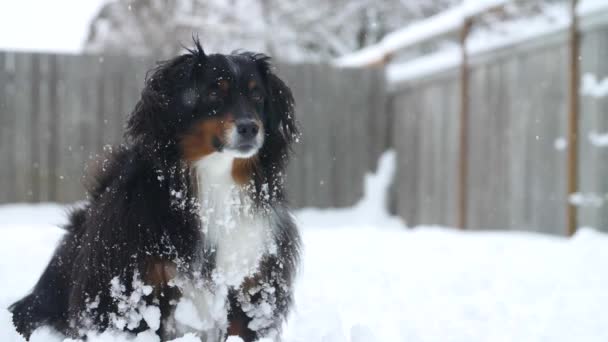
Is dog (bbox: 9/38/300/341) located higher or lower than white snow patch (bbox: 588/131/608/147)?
lower

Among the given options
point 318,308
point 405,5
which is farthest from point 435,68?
point 405,5

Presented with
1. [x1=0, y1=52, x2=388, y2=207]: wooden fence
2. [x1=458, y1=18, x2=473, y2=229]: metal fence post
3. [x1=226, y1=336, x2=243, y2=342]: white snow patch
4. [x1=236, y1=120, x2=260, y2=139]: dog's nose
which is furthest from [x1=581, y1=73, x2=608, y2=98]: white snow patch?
[x1=226, y1=336, x2=243, y2=342]: white snow patch

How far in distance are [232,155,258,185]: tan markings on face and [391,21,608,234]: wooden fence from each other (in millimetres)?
3755

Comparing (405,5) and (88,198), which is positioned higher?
(405,5)

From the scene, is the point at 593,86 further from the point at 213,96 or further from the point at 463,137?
the point at 213,96

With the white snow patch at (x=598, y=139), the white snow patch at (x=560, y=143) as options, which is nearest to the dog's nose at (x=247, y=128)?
the white snow patch at (x=598, y=139)

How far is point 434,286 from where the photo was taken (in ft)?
14.9

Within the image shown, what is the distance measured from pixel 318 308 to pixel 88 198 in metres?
1.53

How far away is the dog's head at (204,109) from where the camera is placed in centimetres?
304

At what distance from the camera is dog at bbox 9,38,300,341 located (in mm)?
2766

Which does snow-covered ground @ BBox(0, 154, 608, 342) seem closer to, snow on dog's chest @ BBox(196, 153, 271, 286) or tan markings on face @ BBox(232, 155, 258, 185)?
snow on dog's chest @ BBox(196, 153, 271, 286)

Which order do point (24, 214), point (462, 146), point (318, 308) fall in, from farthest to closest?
1. point (24, 214)
2. point (462, 146)
3. point (318, 308)

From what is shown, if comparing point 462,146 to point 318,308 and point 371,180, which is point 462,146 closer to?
point 371,180

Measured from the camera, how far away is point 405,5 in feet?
Result: 56.4
